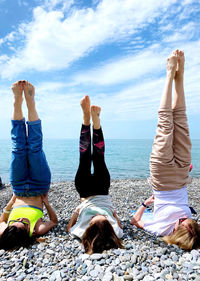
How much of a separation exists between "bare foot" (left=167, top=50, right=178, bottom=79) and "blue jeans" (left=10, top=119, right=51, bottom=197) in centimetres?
291

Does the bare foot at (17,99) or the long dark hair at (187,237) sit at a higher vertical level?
the bare foot at (17,99)

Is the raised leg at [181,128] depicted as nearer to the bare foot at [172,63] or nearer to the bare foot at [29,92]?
the bare foot at [172,63]

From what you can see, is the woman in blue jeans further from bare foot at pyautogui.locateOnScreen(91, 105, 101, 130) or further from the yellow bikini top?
bare foot at pyautogui.locateOnScreen(91, 105, 101, 130)

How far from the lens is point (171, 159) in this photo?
14.4ft

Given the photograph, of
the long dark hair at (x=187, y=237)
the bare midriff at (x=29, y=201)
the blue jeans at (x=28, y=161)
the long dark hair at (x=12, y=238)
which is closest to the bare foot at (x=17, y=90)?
the blue jeans at (x=28, y=161)

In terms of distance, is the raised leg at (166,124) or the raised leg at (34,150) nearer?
the raised leg at (166,124)

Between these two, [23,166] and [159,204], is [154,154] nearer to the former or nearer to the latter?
[159,204]

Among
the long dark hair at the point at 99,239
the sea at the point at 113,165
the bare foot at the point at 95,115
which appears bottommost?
the sea at the point at 113,165

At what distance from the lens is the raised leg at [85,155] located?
16.0 ft

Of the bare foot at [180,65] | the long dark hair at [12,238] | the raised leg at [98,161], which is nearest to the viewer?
the long dark hair at [12,238]

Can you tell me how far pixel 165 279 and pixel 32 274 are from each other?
184cm

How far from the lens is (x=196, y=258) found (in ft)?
11.2

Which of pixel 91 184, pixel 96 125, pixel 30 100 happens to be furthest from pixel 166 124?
pixel 30 100

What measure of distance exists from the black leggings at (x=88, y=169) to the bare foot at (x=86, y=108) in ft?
0.43
